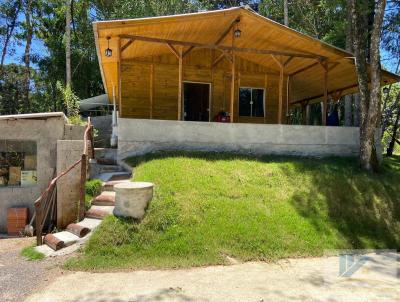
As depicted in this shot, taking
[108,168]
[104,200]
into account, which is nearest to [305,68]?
[108,168]

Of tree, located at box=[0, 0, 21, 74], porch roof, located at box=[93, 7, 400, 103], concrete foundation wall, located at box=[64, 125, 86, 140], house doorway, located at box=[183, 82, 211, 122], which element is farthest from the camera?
tree, located at box=[0, 0, 21, 74]

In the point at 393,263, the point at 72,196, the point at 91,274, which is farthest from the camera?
the point at 72,196

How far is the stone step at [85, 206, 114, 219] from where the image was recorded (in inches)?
310

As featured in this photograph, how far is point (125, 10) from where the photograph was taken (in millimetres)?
23984

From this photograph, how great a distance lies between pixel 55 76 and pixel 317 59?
19.5 metres

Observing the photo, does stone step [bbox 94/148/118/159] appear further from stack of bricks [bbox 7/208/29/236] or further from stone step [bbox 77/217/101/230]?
stone step [bbox 77/217/101/230]

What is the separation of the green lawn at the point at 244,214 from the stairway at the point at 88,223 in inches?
21.6

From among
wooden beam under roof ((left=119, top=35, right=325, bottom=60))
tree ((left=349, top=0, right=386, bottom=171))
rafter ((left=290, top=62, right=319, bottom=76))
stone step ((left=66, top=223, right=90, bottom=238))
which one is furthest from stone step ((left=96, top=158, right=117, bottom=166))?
rafter ((left=290, top=62, right=319, bottom=76))

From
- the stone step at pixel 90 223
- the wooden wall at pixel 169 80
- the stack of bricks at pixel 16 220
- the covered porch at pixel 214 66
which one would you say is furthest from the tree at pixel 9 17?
the stone step at pixel 90 223

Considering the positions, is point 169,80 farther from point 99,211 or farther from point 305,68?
Answer: point 99,211

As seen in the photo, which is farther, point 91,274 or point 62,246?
point 62,246

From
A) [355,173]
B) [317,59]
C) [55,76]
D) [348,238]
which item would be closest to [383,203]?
[355,173]

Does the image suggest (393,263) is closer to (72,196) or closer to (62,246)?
(62,246)

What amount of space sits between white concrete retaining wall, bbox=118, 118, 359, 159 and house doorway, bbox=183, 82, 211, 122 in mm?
3854
